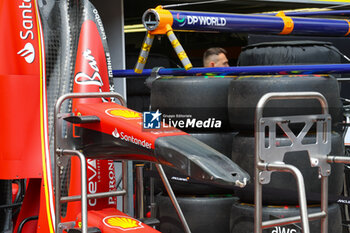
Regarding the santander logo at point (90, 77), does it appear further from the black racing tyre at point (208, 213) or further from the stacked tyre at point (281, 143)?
the black racing tyre at point (208, 213)

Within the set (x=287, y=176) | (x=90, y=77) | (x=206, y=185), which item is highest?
(x=90, y=77)

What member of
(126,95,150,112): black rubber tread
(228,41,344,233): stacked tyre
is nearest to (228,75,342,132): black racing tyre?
(228,41,344,233): stacked tyre

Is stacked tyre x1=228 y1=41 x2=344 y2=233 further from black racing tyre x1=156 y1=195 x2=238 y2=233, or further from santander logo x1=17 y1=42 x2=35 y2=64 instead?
santander logo x1=17 y1=42 x2=35 y2=64

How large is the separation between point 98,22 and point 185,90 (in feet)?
2.00

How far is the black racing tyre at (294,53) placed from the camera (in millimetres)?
3375

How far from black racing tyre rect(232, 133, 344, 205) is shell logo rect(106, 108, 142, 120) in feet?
2.49

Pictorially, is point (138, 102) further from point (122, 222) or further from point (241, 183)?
point (241, 183)

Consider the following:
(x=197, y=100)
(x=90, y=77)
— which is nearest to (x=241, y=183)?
(x=90, y=77)

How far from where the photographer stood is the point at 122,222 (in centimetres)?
256

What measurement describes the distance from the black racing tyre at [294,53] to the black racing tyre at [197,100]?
230mm

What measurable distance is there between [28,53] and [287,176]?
1387mm

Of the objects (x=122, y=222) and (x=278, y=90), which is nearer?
(x=122, y=222)

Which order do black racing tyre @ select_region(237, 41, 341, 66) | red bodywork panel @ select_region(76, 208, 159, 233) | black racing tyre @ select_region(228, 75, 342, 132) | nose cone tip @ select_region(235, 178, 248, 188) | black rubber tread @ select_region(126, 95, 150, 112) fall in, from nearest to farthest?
nose cone tip @ select_region(235, 178, 248, 188) < red bodywork panel @ select_region(76, 208, 159, 233) < black racing tyre @ select_region(228, 75, 342, 132) < black racing tyre @ select_region(237, 41, 341, 66) < black rubber tread @ select_region(126, 95, 150, 112)

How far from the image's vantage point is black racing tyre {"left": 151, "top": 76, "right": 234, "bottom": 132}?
3410 millimetres
